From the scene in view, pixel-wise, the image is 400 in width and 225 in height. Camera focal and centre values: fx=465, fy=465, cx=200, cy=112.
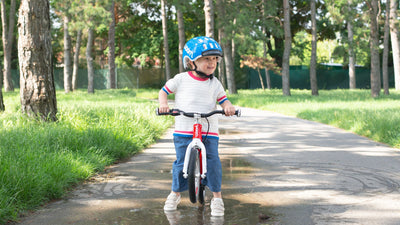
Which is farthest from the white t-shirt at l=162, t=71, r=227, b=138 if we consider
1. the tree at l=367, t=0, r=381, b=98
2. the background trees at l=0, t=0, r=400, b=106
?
the tree at l=367, t=0, r=381, b=98

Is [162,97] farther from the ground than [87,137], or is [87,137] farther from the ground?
[162,97]

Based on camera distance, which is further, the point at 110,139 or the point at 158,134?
the point at 158,134

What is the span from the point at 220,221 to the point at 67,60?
76.5ft

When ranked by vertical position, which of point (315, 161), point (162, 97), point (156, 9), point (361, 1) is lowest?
point (315, 161)

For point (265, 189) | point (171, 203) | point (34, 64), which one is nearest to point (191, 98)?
point (171, 203)

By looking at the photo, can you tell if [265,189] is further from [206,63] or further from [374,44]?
[374,44]

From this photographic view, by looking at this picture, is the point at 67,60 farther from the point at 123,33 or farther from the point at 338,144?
the point at 123,33

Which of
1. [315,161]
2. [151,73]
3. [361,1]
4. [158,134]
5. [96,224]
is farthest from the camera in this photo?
[151,73]

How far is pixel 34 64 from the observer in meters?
9.21

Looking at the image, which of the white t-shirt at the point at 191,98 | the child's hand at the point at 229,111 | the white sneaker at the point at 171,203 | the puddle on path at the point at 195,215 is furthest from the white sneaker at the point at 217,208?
the child's hand at the point at 229,111

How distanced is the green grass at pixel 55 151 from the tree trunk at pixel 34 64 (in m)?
0.32

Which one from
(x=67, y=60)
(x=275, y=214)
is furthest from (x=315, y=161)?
(x=67, y=60)

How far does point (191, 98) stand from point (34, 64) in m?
5.56

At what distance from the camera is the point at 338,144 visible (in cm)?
944
